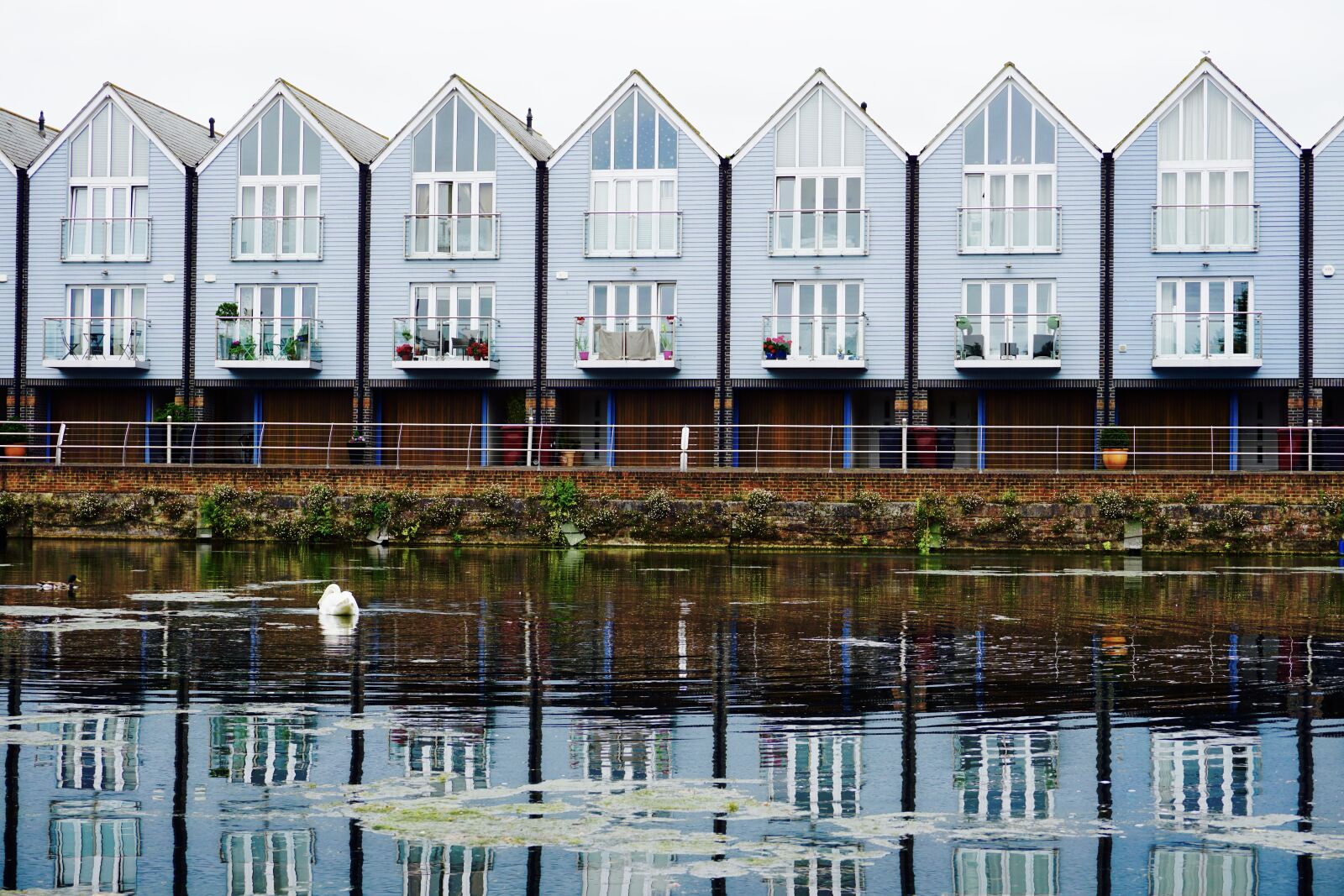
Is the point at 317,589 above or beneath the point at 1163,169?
beneath

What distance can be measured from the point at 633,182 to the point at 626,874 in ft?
111

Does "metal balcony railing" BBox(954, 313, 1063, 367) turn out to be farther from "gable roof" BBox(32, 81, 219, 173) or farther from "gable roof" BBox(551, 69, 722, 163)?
"gable roof" BBox(32, 81, 219, 173)

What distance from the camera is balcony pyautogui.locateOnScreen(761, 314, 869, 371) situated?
121 ft

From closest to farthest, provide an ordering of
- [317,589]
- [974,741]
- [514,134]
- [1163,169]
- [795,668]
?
[974,741]
[795,668]
[317,589]
[1163,169]
[514,134]

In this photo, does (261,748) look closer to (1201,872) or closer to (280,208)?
(1201,872)

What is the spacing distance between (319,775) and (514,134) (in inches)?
1313

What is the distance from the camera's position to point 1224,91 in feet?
120

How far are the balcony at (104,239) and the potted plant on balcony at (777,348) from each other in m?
16.9

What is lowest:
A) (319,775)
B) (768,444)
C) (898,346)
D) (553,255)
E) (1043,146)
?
(319,775)

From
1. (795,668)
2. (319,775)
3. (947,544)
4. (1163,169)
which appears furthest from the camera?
(1163,169)

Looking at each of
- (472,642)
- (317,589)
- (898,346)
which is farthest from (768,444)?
(472,642)

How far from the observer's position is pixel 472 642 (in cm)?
1322

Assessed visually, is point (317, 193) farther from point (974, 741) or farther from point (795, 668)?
point (974, 741)

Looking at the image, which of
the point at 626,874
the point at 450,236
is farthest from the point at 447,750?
the point at 450,236
